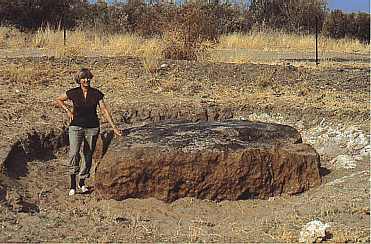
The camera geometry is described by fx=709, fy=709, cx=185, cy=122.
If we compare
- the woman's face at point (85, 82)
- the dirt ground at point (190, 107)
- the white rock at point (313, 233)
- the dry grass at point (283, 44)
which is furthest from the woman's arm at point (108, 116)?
the dry grass at point (283, 44)

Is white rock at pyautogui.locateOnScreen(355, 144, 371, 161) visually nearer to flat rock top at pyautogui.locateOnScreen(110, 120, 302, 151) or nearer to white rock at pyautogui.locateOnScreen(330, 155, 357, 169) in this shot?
white rock at pyautogui.locateOnScreen(330, 155, 357, 169)

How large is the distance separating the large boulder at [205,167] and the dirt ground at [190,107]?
16cm

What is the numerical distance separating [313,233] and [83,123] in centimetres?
380

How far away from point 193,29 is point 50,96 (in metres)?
5.84

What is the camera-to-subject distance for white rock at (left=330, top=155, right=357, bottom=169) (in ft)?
30.4

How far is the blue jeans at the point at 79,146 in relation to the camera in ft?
29.4

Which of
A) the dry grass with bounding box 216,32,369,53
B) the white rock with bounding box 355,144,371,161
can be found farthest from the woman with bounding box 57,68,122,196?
the dry grass with bounding box 216,32,369,53

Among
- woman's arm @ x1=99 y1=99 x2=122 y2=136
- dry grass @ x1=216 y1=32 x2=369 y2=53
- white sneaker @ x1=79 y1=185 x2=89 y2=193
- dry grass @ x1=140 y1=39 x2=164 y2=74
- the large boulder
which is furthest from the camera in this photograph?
dry grass @ x1=216 y1=32 x2=369 y2=53

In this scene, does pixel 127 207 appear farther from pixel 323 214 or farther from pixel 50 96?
pixel 50 96

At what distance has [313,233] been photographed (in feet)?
19.9

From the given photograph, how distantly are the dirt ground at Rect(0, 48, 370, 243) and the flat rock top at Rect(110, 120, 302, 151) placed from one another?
682mm

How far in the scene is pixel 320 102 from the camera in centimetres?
1191

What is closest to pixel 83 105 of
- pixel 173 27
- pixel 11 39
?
pixel 173 27

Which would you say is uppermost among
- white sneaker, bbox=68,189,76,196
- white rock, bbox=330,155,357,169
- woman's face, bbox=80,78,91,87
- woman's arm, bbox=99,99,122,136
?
woman's face, bbox=80,78,91,87
